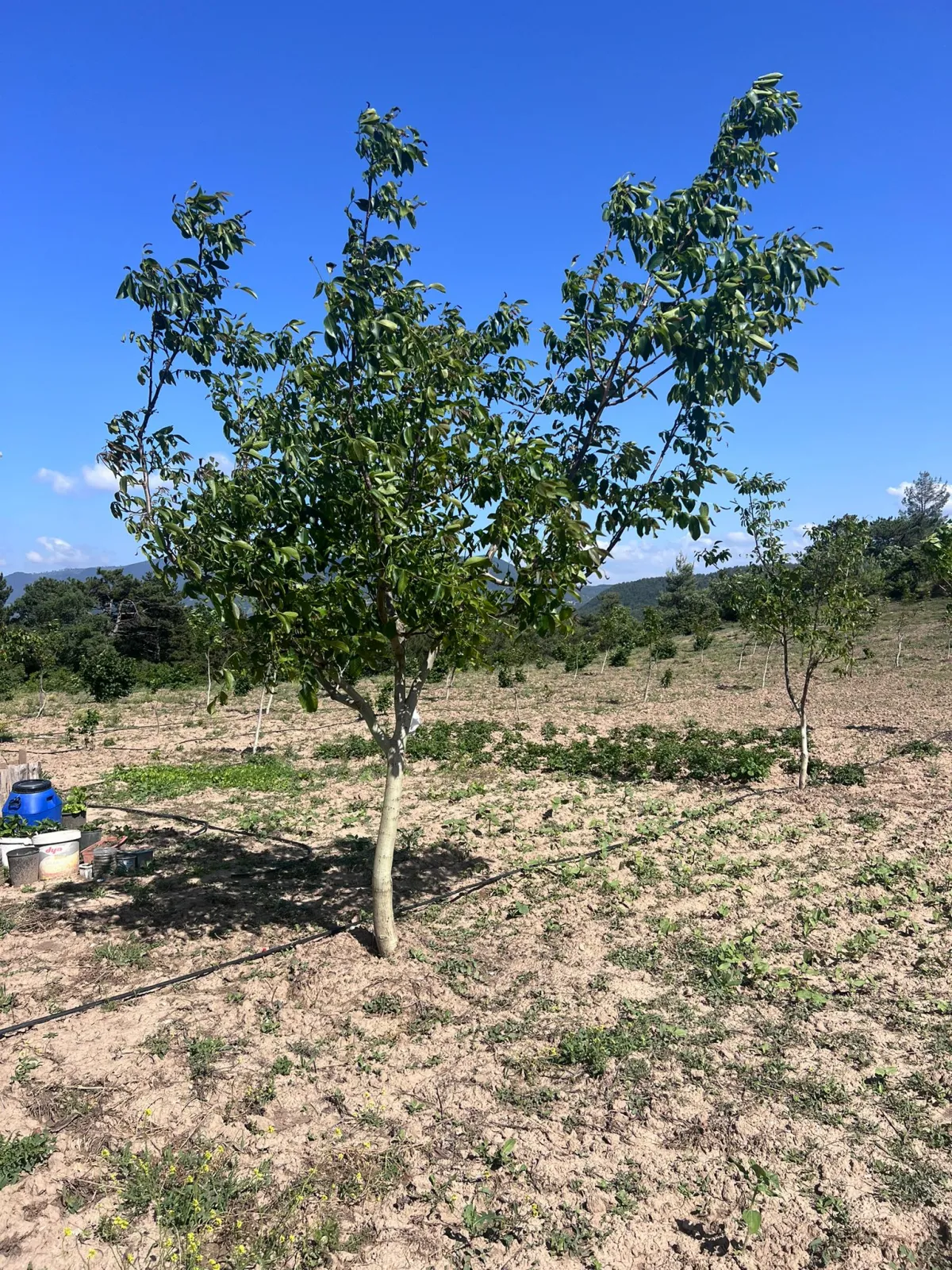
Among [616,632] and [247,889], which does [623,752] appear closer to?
[247,889]

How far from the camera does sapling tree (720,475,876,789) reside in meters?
12.0

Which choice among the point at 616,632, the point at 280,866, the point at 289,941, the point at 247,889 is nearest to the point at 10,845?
the point at 247,889

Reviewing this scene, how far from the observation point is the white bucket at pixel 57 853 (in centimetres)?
902

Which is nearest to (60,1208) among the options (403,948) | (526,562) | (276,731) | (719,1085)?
(403,948)

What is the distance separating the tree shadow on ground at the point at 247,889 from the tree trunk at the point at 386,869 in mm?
937

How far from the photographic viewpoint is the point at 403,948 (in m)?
6.98

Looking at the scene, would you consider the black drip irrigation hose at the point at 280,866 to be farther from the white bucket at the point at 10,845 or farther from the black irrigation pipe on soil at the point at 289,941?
the white bucket at the point at 10,845

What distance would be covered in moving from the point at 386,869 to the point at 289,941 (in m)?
1.46

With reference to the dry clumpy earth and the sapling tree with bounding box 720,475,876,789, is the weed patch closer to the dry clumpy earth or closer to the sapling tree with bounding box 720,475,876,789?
the dry clumpy earth

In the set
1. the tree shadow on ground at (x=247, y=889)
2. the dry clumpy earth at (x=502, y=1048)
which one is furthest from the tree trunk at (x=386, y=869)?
the tree shadow on ground at (x=247, y=889)

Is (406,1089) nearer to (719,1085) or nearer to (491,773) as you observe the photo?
(719,1085)

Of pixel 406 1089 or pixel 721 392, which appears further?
pixel 721 392

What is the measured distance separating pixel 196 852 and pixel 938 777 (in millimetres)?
11697

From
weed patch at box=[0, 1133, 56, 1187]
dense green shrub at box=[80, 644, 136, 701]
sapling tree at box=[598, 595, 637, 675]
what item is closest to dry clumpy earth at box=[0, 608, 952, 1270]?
weed patch at box=[0, 1133, 56, 1187]
